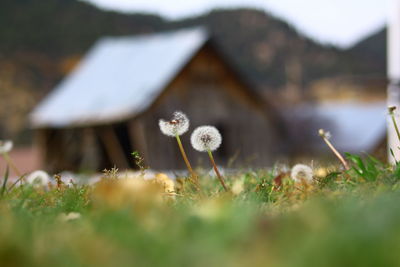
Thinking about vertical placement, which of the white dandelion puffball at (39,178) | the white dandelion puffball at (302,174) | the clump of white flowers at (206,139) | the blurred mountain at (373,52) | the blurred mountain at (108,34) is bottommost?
the white dandelion puffball at (302,174)

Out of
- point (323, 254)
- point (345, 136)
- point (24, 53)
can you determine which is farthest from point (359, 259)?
point (24, 53)

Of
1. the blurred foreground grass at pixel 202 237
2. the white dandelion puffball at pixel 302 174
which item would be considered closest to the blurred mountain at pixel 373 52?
the white dandelion puffball at pixel 302 174

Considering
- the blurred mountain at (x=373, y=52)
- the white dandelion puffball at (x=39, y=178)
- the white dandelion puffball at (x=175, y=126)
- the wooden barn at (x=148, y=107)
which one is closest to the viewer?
the white dandelion puffball at (x=175, y=126)

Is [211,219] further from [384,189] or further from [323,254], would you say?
[384,189]

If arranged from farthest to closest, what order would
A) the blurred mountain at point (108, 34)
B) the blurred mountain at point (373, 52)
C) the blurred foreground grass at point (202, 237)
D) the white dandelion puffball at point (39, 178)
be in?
the blurred mountain at point (373, 52), the blurred mountain at point (108, 34), the white dandelion puffball at point (39, 178), the blurred foreground grass at point (202, 237)

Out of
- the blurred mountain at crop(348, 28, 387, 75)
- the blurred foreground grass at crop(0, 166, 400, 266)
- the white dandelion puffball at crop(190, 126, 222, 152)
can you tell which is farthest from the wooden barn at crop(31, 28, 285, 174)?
the blurred mountain at crop(348, 28, 387, 75)

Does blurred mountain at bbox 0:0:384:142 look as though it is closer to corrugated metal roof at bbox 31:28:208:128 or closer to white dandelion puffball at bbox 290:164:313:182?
corrugated metal roof at bbox 31:28:208:128

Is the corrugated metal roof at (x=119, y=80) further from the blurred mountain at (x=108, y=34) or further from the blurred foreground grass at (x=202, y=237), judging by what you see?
the blurred mountain at (x=108, y=34)
